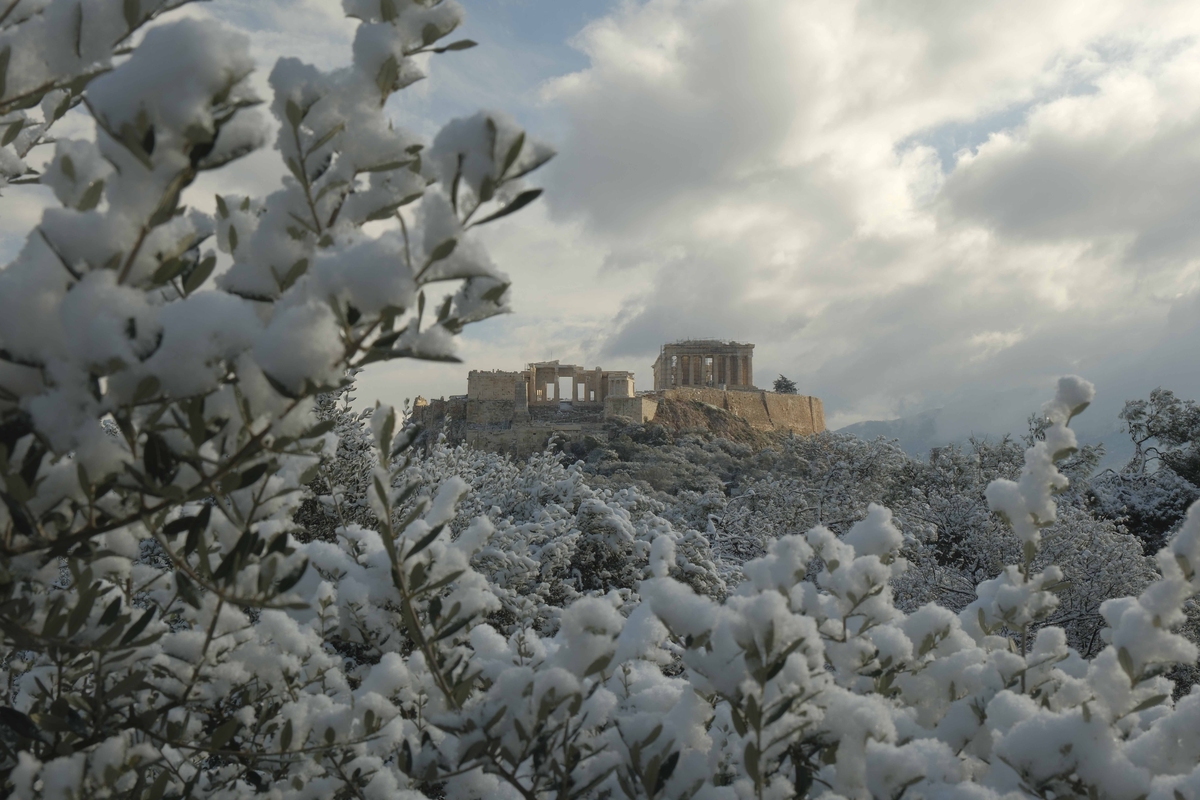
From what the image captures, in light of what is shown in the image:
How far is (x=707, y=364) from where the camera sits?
5853 cm

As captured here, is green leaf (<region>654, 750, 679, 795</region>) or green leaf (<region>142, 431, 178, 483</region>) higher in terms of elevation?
green leaf (<region>142, 431, 178, 483</region>)

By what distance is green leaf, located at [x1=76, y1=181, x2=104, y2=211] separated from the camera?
846mm

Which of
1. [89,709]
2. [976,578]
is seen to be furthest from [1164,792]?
[976,578]

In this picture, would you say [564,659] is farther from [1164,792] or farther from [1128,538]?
[1128,538]

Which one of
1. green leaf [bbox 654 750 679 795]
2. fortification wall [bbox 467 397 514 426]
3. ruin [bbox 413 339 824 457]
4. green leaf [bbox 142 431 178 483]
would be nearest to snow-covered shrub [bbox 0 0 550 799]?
green leaf [bbox 142 431 178 483]

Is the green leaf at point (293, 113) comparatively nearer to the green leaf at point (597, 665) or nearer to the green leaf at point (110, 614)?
the green leaf at point (110, 614)

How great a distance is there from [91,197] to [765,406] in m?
47.4

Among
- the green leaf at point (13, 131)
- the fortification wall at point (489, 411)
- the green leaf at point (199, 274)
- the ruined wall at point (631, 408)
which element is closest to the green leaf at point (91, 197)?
the green leaf at point (199, 274)

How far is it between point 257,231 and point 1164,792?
5.15 ft

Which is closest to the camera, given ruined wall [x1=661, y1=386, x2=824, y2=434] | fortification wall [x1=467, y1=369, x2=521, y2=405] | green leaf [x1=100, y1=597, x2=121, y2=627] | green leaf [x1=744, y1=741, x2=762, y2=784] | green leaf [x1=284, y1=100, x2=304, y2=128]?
green leaf [x1=284, y1=100, x2=304, y2=128]

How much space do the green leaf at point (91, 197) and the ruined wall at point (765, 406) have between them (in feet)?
137

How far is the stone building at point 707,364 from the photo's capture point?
56719mm

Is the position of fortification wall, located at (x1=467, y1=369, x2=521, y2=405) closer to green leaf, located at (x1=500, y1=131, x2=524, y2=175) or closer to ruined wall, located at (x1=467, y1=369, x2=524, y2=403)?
ruined wall, located at (x1=467, y1=369, x2=524, y2=403)

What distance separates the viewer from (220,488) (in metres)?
0.89
